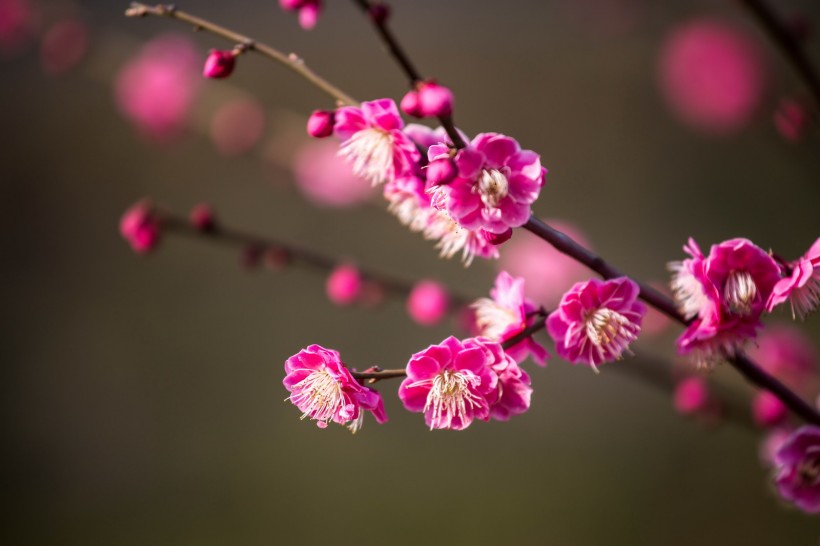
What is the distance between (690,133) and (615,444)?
981mm

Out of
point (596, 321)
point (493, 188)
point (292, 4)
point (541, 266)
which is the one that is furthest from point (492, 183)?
point (541, 266)

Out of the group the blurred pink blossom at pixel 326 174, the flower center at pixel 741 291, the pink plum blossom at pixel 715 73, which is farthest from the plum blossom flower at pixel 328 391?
the pink plum blossom at pixel 715 73

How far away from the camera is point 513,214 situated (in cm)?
35

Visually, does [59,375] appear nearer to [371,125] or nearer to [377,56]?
[377,56]

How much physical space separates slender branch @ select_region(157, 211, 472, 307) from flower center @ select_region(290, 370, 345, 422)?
33cm

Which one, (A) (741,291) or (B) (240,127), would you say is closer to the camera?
(A) (741,291)

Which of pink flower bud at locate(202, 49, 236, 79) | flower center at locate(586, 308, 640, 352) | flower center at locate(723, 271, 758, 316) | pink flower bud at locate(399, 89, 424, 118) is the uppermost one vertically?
pink flower bud at locate(399, 89, 424, 118)

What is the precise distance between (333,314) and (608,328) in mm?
1922

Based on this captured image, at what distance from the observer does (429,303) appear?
0.73 m

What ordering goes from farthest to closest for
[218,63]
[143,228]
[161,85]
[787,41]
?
[161,85], [143,228], [787,41], [218,63]

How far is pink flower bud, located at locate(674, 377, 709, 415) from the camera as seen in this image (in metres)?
0.69

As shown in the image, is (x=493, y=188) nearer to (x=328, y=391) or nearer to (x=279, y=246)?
(x=328, y=391)

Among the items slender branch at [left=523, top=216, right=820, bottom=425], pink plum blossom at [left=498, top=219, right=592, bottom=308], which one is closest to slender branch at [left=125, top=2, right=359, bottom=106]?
slender branch at [left=523, top=216, right=820, bottom=425]

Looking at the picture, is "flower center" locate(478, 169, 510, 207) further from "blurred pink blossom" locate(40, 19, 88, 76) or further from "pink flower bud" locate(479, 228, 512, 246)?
"blurred pink blossom" locate(40, 19, 88, 76)
